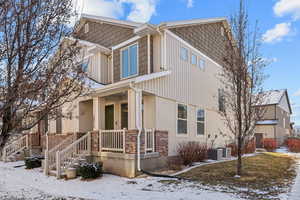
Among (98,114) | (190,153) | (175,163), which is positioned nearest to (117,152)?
(98,114)

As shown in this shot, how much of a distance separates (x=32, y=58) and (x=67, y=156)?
729 centimetres

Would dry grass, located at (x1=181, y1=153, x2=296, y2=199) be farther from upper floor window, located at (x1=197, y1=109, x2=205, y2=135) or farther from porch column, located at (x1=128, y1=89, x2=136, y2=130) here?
upper floor window, located at (x1=197, y1=109, x2=205, y2=135)

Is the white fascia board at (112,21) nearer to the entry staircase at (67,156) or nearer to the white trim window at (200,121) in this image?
the white trim window at (200,121)

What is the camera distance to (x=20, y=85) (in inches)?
148

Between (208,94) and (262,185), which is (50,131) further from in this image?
(262,185)

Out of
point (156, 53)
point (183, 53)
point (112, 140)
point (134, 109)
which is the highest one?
point (183, 53)

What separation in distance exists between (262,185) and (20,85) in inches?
299

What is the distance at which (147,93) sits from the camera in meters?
10.1

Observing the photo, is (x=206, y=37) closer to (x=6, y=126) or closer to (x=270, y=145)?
(x=270, y=145)

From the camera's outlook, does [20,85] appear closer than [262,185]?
Yes

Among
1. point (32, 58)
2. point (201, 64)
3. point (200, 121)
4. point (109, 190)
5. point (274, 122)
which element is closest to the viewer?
point (32, 58)

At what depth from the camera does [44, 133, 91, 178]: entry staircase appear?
9.76 meters

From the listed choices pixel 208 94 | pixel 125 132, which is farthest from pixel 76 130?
pixel 208 94

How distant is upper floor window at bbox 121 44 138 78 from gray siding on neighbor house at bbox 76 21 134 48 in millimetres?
815
